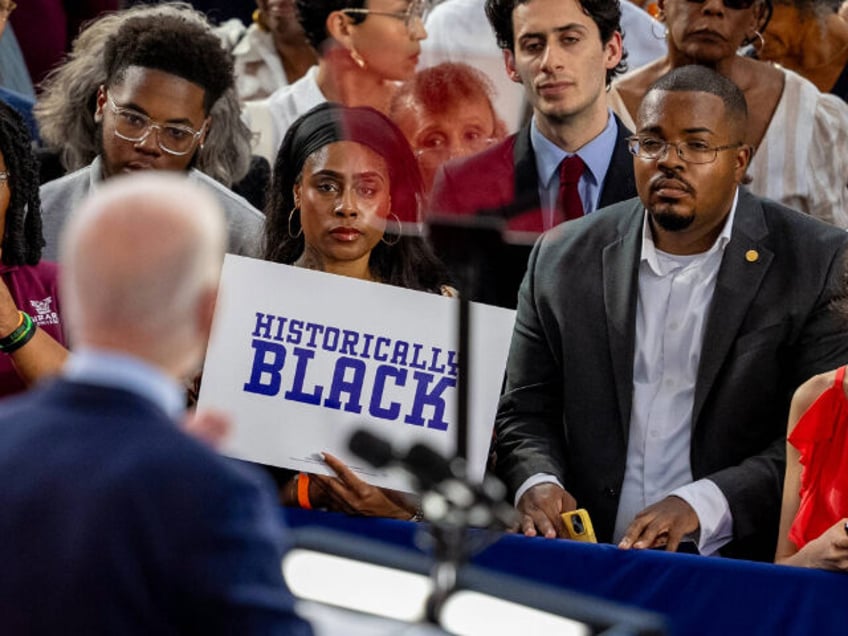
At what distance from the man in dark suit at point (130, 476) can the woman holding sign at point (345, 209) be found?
2.43 m

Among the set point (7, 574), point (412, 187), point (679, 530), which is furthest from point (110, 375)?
point (679, 530)

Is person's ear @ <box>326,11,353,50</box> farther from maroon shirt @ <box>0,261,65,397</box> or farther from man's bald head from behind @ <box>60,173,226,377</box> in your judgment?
man's bald head from behind @ <box>60,173,226,377</box>

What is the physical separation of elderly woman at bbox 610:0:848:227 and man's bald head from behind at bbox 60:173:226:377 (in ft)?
12.5

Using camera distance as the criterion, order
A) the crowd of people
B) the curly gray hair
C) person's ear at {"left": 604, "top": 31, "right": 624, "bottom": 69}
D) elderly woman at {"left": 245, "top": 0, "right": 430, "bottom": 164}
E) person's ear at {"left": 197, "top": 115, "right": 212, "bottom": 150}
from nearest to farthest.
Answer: elderly woman at {"left": 245, "top": 0, "right": 430, "bottom": 164}, the crowd of people, person's ear at {"left": 604, "top": 31, "right": 624, "bottom": 69}, person's ear at {"left": 197, "top": 115, "right": 212, "bottom": 150}, the curly gray hair

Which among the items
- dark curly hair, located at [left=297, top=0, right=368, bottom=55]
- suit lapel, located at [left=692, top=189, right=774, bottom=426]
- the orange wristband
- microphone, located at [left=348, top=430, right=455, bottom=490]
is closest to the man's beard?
suit lapel, located at [left=692, top=189, right=774, bottom=426]

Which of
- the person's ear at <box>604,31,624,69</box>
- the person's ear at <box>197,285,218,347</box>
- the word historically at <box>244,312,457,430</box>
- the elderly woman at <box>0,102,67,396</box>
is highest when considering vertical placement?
the person's ear at <box>604,31,624,69</box>

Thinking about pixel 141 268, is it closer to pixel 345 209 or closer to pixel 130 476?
pixel 130 476

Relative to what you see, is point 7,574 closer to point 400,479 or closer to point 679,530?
point 400,479

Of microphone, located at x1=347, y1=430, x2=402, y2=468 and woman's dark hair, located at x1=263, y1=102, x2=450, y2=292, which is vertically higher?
woman's dark hair, located at x1=263, y1=102, x2=450, y2=292

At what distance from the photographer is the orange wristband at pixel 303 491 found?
178 inches

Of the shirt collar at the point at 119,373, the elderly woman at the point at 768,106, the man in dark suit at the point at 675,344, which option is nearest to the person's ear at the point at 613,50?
the man in dark suit at the point at 675,344

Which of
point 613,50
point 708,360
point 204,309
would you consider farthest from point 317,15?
point 204,309

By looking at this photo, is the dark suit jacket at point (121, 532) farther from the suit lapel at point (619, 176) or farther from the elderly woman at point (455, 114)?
the suit lapel at point (619, 176)

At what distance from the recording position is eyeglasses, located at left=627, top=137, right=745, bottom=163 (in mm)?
4836
